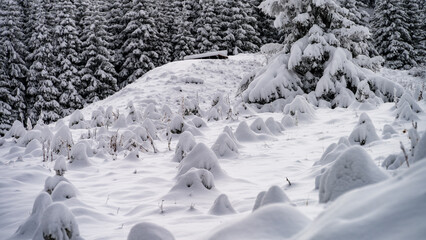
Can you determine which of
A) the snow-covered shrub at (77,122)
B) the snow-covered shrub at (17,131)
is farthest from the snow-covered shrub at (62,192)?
the snow-covered shrub at (77,122)

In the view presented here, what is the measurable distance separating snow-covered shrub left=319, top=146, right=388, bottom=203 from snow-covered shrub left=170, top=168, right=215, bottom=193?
171 centimetres

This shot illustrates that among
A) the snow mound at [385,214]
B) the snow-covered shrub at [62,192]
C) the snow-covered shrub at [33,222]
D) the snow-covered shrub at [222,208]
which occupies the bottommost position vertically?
the snow-covered shrub at [62,192]

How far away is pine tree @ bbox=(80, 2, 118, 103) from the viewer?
28875 mm

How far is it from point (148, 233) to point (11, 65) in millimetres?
29714

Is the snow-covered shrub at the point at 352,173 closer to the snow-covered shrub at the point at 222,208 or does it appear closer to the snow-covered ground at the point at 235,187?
the snow-covered ground at the point at 235,187

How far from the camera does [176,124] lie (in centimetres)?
747

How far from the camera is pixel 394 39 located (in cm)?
3072

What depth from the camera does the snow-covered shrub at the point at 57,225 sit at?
6.98 feet

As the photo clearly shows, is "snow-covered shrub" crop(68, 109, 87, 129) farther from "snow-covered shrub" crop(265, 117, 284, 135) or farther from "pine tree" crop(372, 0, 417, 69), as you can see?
"pine tree" crop(372, 0, 417, 69)

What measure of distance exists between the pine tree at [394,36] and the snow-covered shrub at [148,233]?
111 feet

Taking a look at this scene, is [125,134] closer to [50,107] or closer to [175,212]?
[175,212]

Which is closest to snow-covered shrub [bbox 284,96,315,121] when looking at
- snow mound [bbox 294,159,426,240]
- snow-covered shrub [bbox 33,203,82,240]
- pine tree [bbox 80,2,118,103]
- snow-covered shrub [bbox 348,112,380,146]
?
snow-covered shrub [bbox 348,112,380,146]

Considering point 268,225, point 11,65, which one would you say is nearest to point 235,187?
point 268,225

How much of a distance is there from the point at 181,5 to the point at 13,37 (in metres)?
19.7
